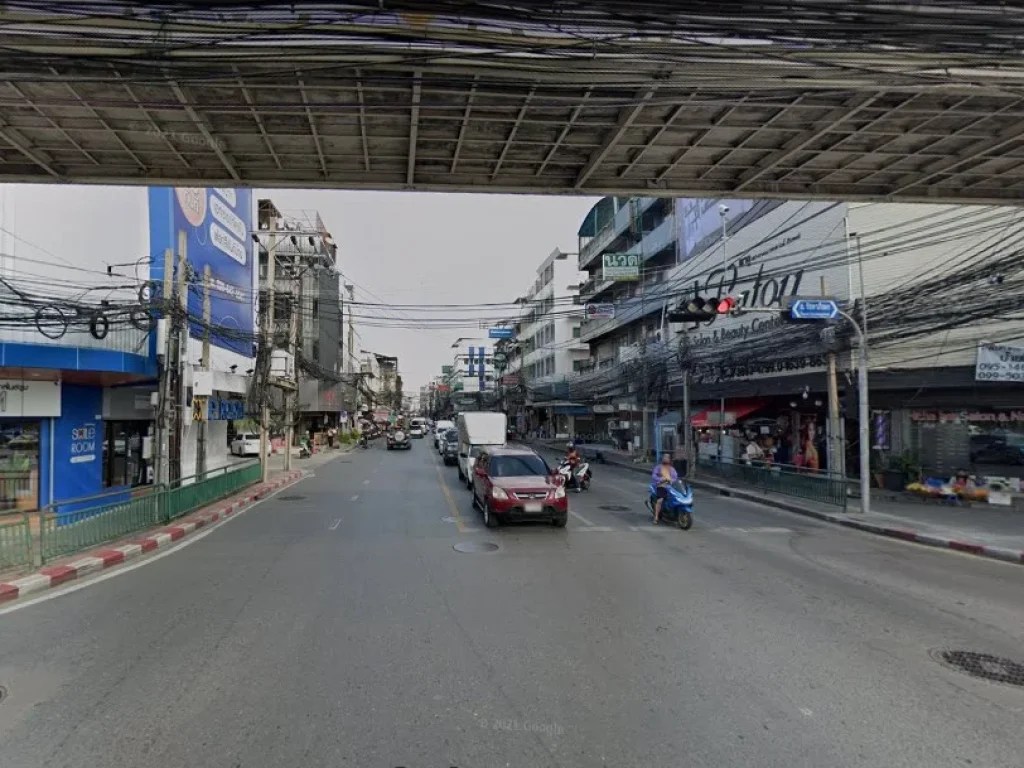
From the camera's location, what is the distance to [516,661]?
17.2 ft

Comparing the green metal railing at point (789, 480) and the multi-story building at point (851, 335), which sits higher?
the multi-story building at point (851, 335)

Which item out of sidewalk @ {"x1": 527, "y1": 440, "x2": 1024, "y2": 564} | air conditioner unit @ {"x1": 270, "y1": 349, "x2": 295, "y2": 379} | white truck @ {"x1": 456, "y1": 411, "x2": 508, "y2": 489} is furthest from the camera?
air conditioner unit @ {"x1": 270, "y1": 349, "x2": 295, "y2": 379}

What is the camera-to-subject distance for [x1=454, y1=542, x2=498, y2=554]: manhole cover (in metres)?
10.2

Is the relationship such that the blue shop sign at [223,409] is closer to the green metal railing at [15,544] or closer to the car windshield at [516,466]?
the green metal railing at [15,544]

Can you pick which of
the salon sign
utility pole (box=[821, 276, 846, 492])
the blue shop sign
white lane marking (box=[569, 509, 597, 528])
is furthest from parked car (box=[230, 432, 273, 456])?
the salon sign

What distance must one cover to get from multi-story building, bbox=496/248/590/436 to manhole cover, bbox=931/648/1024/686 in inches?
1909

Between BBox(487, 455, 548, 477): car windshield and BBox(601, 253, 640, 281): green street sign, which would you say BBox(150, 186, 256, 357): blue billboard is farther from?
BBox(601, 253, 640, 281): green street sign

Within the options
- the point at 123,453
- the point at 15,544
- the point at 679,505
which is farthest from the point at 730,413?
the point at 15,544

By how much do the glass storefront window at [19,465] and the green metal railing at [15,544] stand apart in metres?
7.53

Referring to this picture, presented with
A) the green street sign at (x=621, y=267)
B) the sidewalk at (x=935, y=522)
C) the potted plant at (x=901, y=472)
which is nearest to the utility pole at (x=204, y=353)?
the sidewalk at (x=935, y=522)

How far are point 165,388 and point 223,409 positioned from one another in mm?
5928

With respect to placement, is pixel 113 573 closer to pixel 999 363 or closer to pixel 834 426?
pixel 834 426

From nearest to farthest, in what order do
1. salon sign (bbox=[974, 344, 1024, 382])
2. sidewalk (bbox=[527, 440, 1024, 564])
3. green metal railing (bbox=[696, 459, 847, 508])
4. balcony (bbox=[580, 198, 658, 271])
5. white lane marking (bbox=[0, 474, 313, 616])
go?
white lane marking (bbox=[0, 474, 313, 616]), sidewalk (bbox=[527, 440, 1024, 564]), green metal railing (bbox=[696, 459, 847, 508]), salon sign (bbox=[974, 344, 1024, 382]), balcony (bbox=[580, 198, 658, 271])

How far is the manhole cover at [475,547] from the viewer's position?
33.6 ft
